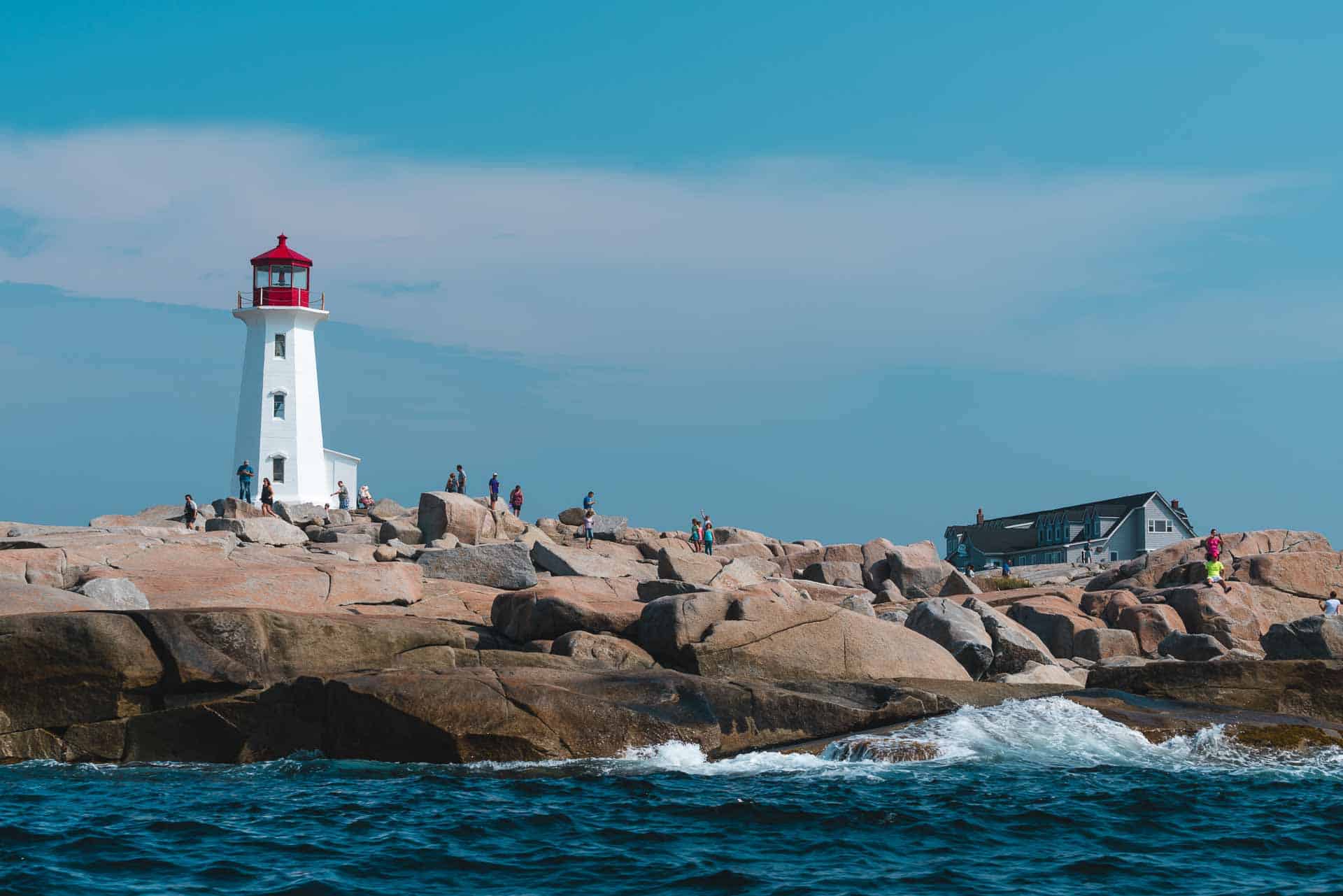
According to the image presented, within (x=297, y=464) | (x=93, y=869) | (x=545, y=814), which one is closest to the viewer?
(x=93, y=869)

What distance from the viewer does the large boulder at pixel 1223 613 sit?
3127cm

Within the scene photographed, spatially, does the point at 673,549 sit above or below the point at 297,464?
below

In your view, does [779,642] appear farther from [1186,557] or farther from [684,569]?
[1186,557]

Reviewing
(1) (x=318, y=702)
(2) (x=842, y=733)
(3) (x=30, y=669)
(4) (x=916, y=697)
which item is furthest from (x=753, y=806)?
(3) (x=30, y=669)

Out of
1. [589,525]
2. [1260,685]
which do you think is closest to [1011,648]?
[1260,685]

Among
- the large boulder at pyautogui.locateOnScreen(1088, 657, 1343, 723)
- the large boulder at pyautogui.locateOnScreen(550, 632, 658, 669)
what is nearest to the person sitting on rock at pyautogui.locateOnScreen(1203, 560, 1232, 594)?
the large boulder at pyautogui.locateOnScreen(1088, 657, 1343, 723)

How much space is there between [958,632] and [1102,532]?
38512 millimetres

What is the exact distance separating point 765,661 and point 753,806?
549 cm

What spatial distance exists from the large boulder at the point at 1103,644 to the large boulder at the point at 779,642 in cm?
832

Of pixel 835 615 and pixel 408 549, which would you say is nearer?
pixel 835 615

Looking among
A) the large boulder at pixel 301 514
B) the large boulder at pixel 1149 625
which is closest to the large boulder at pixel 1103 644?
the large boulder at pixel 1149 625

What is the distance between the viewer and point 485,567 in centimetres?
2794

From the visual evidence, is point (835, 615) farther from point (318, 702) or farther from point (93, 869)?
point (93, 869)

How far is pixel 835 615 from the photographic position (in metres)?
21.4
